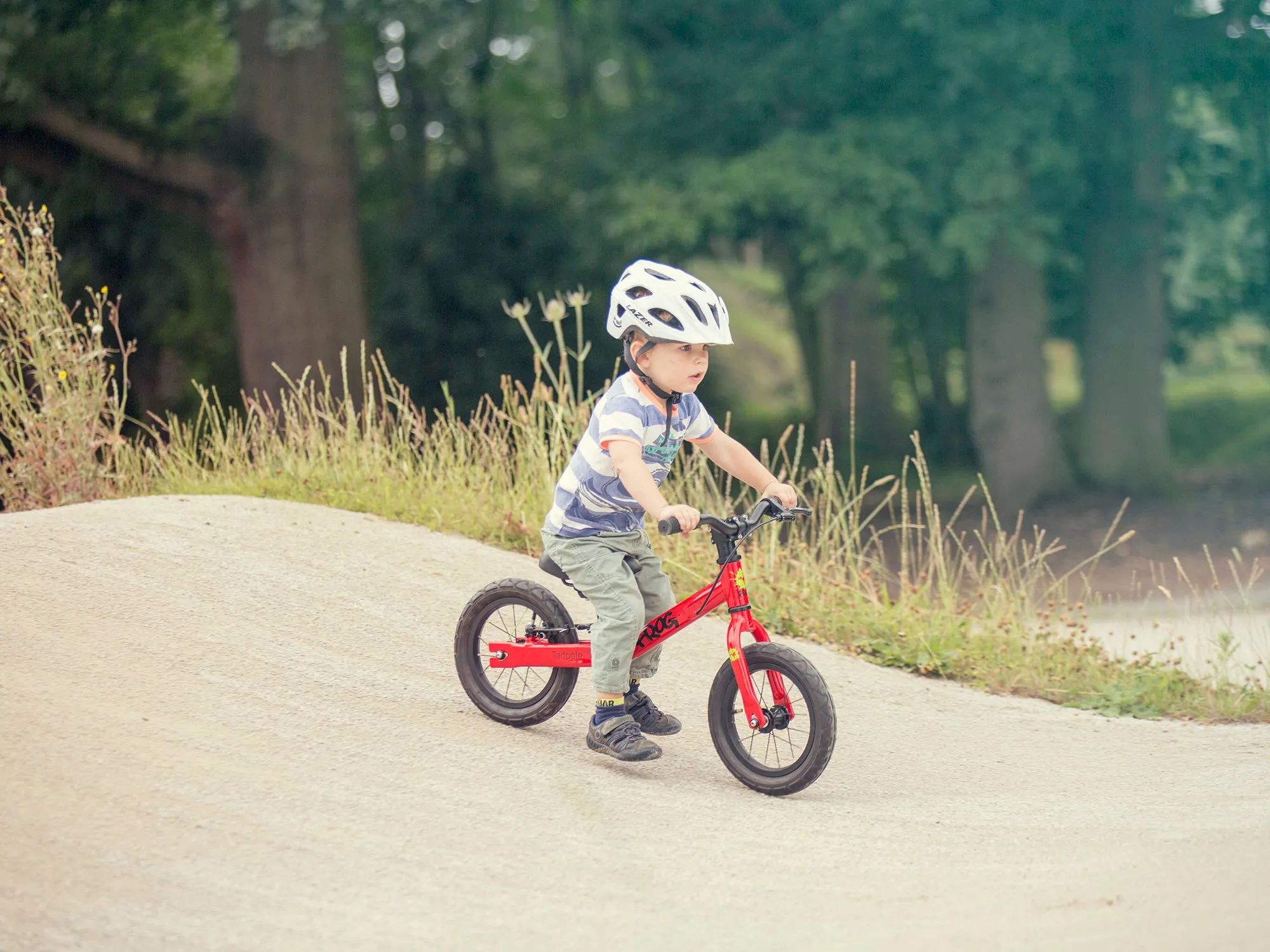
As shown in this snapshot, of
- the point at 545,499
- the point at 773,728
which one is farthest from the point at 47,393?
the point at 773,728

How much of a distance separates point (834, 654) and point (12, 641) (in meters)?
3.66

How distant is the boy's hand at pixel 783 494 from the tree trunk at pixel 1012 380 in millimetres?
12792

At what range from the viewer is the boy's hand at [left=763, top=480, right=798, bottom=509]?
15.1ft

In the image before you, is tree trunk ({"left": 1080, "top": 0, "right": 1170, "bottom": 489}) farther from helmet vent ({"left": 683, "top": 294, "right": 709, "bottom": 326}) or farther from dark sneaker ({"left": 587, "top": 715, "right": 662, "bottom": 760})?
dark sneaker ({"left": 587, "top": 715, "right": 662, "bottom": 760})

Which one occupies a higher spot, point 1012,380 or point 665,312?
point 665,312

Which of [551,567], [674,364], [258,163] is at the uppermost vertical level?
[258,163]

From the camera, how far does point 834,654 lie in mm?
6652

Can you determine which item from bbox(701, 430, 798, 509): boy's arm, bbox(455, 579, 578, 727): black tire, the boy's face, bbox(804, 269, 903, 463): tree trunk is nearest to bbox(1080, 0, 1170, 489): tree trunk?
bbox(804, 269, 903, 463): tree trunk

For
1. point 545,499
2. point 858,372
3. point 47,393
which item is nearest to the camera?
point 47,393

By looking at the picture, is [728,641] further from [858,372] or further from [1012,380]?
[858,372]

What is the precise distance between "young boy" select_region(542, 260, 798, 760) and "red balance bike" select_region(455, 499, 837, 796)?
0.36ft

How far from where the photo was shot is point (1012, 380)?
17.0 m

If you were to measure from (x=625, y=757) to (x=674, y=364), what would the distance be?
1382 mm

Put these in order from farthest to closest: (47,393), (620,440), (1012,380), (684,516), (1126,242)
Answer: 1. (1012,380)
2. (1126,242)
3. (47,393)
4. (620,440)
5. (684,516)
